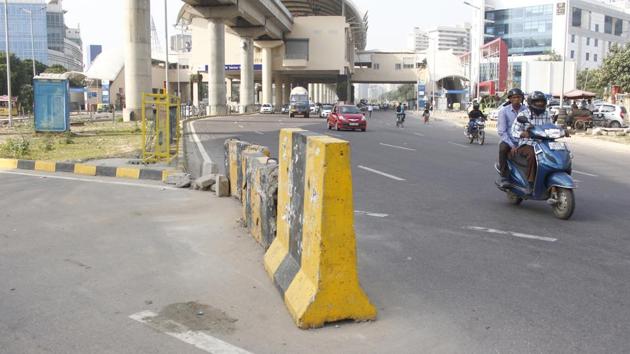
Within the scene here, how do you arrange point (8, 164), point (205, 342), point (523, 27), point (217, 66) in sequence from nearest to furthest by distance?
point (205, 342) → point (8, 164) → point (217, 66) → point (523, 27)

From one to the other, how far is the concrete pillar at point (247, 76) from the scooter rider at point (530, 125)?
212ft

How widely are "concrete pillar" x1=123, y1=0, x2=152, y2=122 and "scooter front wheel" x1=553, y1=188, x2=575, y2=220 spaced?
107 feet

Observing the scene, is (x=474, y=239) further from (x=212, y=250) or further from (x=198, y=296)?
(x=198, y=296)

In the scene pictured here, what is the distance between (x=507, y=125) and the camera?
29.7 feet

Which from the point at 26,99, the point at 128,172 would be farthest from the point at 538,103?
the point at 26,99

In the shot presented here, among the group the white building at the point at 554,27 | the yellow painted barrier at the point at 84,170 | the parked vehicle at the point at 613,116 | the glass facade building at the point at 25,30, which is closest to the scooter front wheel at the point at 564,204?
the yellow painted barrier at the point at 84,170

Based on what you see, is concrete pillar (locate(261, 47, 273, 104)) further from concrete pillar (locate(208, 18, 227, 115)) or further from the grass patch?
→ the grass patch

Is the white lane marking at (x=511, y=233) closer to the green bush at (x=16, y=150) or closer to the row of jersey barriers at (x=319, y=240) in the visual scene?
the row of jersey barriers at (x=319, y=240)

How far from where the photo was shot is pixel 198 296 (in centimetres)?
503

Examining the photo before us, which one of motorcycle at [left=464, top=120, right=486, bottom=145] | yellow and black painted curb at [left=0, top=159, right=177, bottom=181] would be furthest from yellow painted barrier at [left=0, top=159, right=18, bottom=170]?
motorcycle at [left=464, top=120, right=486, bottom=145]

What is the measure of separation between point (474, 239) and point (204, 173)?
22.4ft

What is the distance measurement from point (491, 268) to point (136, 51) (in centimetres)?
3477

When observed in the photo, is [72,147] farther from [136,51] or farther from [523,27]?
[523,27]

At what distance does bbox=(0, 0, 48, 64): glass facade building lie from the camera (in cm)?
11594
